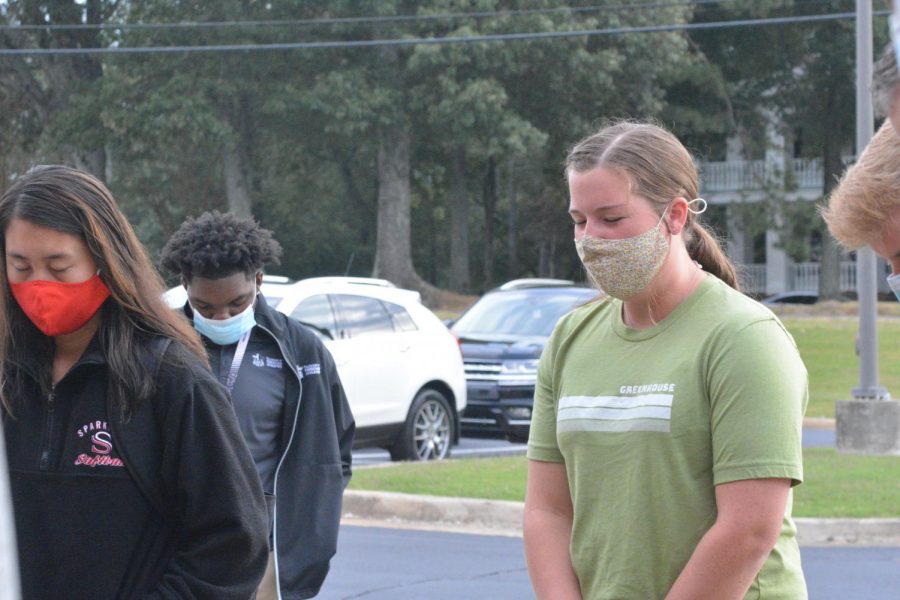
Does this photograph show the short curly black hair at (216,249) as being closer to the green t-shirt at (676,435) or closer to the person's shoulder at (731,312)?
the green t-shirt at (676,435)

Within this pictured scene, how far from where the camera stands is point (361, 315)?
13172 millimetres

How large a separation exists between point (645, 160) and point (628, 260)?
236mm

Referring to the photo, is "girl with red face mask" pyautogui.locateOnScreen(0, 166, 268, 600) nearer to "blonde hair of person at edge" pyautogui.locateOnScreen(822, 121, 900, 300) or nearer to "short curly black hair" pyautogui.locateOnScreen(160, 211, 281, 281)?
"blonde hair of person at edge" pyautogui.locateOnScreen(822, 121, 900, 300)

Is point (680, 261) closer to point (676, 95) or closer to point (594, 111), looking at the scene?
point (594, 111)

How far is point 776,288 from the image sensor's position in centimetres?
4991

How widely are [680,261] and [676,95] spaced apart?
139 feet

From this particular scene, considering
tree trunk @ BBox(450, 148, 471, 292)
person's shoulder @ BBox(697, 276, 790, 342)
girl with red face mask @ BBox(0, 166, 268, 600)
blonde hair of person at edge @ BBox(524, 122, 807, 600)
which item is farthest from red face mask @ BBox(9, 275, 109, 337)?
tree trunk @ BBox(450, 148, 471, 292)

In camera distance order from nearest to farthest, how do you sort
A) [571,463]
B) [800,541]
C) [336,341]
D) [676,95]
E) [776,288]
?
1. [571,463]
2. [800,541]
3. [336,341]
4. [676,95]
5. [776,288]

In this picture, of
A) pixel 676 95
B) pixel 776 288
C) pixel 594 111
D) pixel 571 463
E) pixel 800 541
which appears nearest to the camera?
pixel 571 463

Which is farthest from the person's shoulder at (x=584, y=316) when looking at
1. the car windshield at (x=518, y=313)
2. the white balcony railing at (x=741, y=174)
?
the white balcony railing at (x=741, y=174)

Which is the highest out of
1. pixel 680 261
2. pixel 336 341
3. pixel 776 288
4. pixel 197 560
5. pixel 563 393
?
pixel 680 261

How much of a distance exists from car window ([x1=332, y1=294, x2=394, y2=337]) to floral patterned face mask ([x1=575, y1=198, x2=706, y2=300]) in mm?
9874

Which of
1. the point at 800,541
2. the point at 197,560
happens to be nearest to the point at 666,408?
the point at 197,560

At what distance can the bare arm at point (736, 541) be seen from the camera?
108 inches
